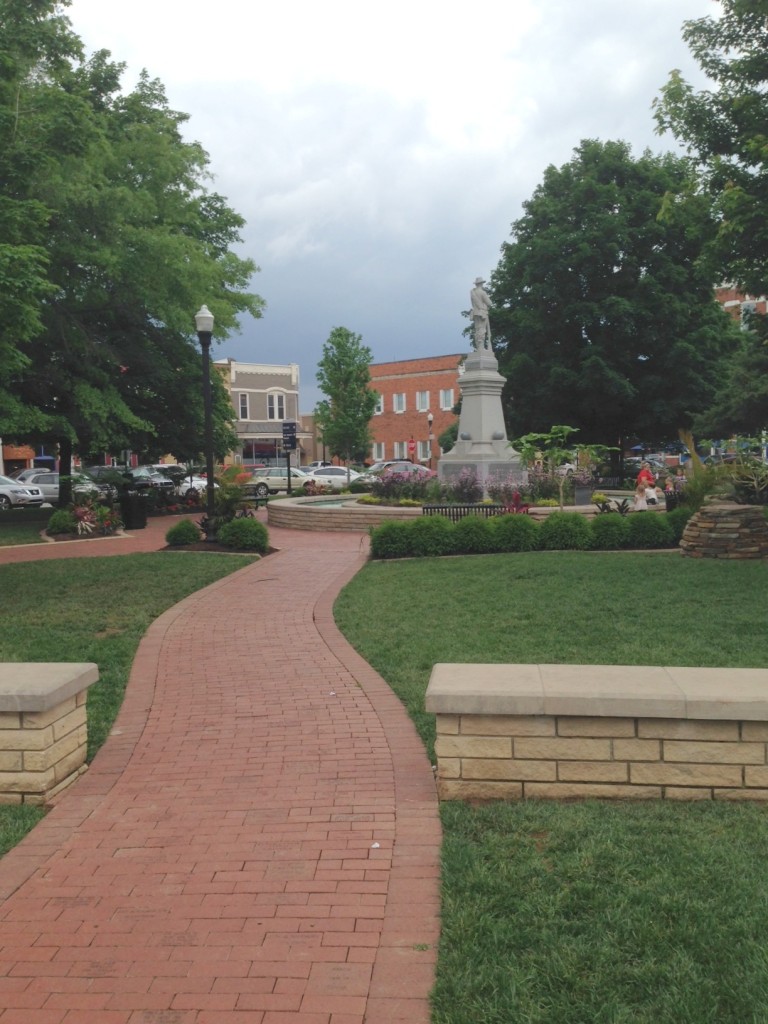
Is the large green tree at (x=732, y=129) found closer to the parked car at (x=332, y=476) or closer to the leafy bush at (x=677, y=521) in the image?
the leafy bush at (x=677, y=521)

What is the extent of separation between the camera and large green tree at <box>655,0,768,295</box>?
1172 cm

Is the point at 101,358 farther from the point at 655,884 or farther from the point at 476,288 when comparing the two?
the point at 655,884

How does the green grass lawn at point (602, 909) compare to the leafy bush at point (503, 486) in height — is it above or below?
below

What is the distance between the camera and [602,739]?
4488mm

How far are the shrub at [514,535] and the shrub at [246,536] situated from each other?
4.12 m

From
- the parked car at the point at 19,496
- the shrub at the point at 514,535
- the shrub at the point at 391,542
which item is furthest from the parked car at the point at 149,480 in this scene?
the shrub at the point at 514,535

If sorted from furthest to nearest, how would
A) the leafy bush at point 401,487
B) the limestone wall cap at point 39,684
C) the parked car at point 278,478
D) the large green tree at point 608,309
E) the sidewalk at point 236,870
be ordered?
the parked car at point 278,478 < the large green tree at point 608,309 < the leafy bush at point 401,487 < the limestone wall cap at point 39,684 < the sidewalk at point 236,870

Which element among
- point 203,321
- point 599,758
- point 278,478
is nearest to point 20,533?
point 203,321

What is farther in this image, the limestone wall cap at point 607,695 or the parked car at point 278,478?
the parked car at point 278,478

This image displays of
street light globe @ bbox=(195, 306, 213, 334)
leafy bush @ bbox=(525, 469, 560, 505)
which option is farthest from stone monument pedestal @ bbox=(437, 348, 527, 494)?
street light globe @ bbox=(195, 306, 213, 334)

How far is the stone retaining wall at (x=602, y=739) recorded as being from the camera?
4.38 metres

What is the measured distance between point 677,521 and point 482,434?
8893 mm

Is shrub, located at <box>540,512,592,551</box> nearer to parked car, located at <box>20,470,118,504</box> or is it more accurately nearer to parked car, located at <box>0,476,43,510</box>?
parked car, located at <box>20,470,118,504</box>

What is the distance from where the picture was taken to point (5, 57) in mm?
12938
